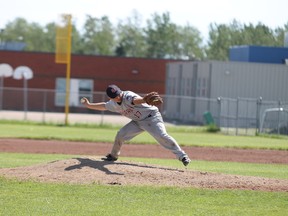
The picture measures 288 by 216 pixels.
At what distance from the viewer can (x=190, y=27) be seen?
96062 millimetres

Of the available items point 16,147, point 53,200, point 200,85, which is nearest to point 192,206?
point 53,200

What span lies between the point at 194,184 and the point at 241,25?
50.6 metres

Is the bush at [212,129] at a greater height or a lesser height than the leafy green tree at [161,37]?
lesser

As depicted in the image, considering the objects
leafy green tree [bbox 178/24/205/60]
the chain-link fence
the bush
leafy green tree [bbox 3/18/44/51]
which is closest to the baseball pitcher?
the chain-link fence

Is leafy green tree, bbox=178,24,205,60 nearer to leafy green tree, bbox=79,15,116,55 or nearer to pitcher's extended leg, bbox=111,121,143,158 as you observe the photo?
leafy green tree, bbox=79,15,116,55

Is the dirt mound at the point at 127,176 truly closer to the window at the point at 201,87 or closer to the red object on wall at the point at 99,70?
the window at the point at 201,87

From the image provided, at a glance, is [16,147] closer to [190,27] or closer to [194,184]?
[194,184]

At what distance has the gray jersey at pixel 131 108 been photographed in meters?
16.0

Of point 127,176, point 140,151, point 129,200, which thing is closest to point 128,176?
point 127,176

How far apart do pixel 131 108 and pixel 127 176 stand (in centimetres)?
147

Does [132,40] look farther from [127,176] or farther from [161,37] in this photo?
[127,176]

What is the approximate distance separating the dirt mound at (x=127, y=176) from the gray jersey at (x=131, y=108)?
103 cm

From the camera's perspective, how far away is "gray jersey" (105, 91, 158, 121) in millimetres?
15992

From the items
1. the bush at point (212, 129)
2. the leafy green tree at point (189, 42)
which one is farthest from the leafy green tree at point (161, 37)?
the bush at point (212, 129)
